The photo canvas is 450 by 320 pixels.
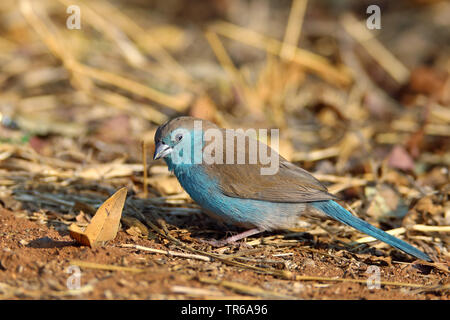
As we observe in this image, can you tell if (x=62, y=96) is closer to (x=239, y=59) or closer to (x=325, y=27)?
(x=239, y=59)

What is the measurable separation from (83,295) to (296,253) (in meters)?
1.54

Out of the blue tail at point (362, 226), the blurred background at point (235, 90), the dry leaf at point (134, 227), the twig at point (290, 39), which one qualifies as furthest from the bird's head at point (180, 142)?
the twig at point (290, 39)

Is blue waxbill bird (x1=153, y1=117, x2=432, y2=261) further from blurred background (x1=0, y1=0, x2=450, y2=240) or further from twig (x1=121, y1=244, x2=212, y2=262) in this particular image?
blurred background (x1=0, y1=0, x2=450, y2=240)

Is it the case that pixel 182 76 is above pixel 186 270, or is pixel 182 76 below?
above

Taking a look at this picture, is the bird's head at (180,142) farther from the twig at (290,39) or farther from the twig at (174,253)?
the twig at (290,39)

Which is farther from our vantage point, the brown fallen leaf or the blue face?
the blue face

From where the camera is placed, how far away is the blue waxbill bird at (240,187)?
381 centimetres

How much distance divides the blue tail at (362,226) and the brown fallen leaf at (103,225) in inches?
53.2

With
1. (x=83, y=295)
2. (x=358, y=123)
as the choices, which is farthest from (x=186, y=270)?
(x=358, y=123)

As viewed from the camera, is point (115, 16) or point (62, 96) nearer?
point (62, 96)

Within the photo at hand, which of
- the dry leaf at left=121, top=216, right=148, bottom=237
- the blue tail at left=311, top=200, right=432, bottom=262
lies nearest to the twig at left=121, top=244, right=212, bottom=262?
the dry leaf at left=121, top=216, right=148, bottom=237

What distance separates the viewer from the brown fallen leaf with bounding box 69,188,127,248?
11.1 feet

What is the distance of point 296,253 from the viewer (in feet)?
12.6

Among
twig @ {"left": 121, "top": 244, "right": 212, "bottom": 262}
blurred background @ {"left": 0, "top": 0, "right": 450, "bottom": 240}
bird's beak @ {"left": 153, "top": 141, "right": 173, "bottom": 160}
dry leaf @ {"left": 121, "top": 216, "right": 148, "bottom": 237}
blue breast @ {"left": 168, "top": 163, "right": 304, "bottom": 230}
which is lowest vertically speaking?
twig @ {"left": 121, "top": 244, "right": 212, "bottom": 262}
